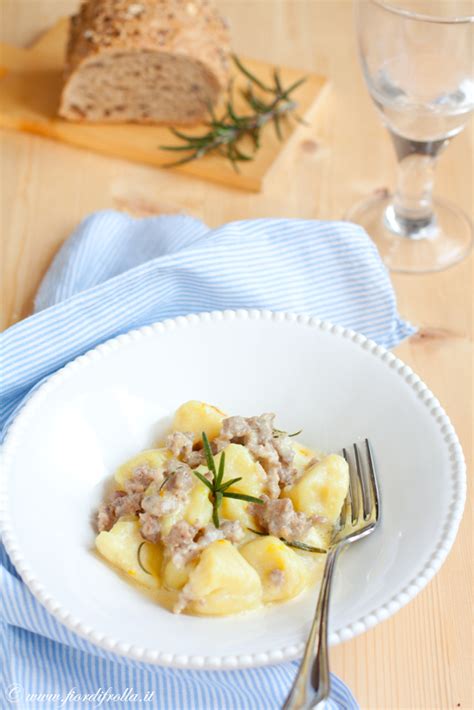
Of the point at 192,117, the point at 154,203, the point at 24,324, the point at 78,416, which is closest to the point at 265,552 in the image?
the point at 78,416

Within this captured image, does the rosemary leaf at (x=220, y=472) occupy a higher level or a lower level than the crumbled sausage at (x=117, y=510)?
higher

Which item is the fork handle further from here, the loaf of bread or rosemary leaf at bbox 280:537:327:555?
the loaf of bread

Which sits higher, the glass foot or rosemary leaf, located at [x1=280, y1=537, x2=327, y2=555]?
the glass foot

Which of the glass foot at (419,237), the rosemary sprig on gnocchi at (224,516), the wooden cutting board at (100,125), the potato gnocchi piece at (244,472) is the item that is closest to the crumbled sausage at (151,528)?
the rosemary sprig on gnocchi at (224,516)

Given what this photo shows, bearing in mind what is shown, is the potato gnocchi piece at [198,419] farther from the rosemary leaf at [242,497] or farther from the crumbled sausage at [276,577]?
the crumbled sausage at [276,577]

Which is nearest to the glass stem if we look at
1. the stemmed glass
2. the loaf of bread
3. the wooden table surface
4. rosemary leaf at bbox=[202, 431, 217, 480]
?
the stemmed glass

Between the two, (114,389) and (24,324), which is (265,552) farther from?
(24,324)

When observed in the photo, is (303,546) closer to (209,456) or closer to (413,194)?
(209,456)
